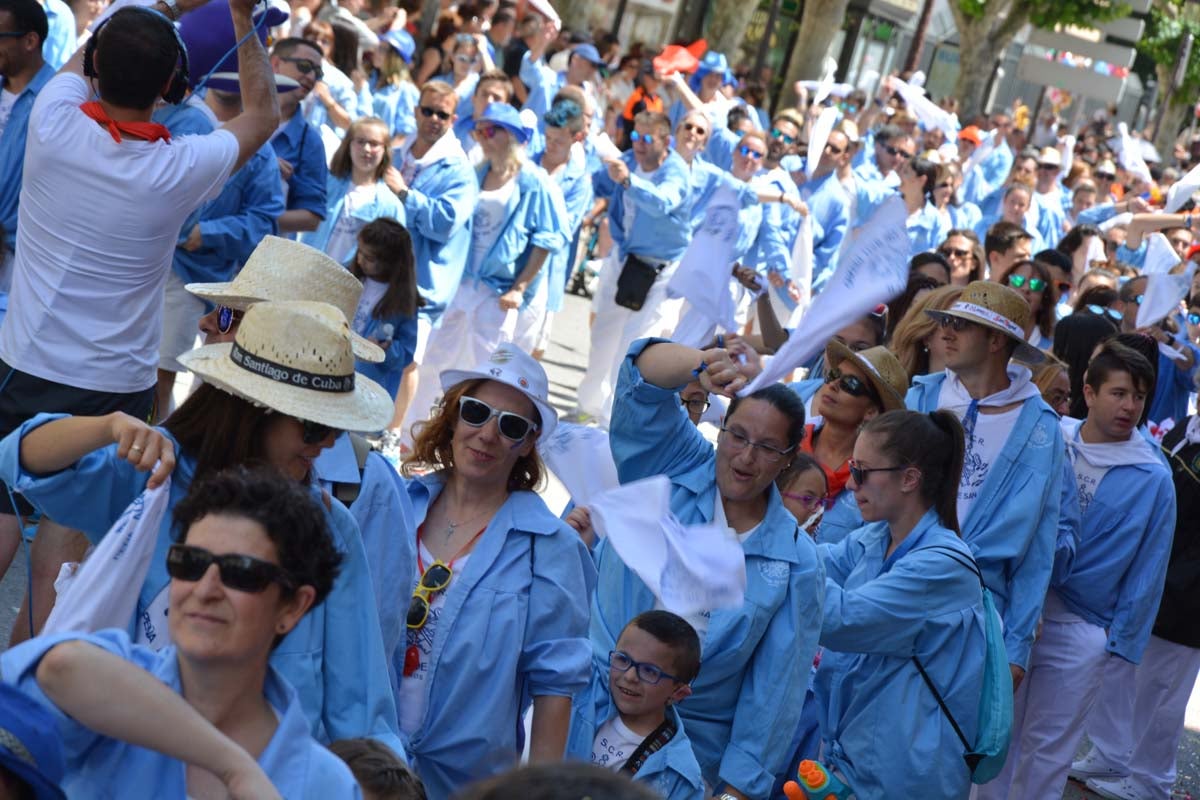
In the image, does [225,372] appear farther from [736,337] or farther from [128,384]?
[128,384]

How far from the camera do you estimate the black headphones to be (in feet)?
15.7

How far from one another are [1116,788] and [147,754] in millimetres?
6078

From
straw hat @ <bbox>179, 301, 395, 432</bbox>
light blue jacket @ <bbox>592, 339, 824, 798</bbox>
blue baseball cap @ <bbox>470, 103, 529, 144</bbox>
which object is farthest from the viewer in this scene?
blue baseball cap @ <bbox>470, 103, 529, 144</bbox>

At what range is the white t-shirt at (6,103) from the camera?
6543 millimetres

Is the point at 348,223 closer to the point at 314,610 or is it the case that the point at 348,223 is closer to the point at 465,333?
the point at 465,333

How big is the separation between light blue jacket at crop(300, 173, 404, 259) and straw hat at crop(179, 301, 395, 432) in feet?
19.0

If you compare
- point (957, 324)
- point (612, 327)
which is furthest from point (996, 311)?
point (612, 327)

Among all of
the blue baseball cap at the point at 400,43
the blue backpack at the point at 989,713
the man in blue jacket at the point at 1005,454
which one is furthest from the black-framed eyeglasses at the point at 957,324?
the blue baseball cap at the point at 400,43

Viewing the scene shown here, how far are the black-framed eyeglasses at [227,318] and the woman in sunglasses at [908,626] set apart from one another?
1.91 metres

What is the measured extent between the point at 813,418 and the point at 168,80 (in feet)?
9.24

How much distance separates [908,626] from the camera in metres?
4.91

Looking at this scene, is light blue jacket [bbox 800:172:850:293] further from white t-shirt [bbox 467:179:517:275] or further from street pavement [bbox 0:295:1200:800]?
white t-shirt [bbox 467:179:517:275]

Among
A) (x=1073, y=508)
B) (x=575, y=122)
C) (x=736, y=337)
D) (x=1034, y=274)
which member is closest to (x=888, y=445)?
(x=736, y=337)

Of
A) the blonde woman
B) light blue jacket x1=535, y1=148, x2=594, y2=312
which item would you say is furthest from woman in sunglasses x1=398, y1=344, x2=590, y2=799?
light blue jacket x1=535, y1=148, x2=594, y2=312
